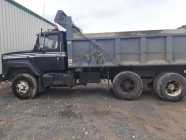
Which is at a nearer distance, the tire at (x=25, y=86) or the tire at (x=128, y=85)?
the tire at (x=128, y=85)

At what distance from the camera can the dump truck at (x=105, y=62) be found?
7820 mm

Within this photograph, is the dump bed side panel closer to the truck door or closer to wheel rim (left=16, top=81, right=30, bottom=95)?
the truck door

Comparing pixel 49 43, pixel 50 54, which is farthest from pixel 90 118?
pixel 49 43

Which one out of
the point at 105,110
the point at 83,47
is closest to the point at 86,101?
the point at 105,110

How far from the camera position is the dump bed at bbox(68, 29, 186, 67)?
307 inches

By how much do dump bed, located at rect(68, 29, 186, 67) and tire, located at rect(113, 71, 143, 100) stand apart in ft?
1.42

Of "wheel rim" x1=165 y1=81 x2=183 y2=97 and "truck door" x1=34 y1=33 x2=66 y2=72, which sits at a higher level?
"truck door" x1=34 y1=33 x2=66 y2=72

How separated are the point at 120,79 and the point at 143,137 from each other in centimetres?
359

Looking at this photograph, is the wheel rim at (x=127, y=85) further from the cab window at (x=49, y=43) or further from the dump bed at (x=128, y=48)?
the cab window at (x=49, y=43)

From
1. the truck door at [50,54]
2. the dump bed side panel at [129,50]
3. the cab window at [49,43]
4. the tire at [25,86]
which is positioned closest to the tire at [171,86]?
the dump bed side panel at [129,50]

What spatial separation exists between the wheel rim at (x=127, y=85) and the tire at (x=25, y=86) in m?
3.14

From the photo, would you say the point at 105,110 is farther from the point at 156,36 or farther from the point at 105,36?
the point at 156,36

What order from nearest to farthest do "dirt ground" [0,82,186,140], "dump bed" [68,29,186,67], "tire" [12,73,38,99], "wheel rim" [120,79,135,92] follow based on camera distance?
"dirt ground" [0,82,186,140]
"dump bed" [68,29,186,67]
"wheel rim" [120,79,135,92]
"tire" [12,73,38,99]

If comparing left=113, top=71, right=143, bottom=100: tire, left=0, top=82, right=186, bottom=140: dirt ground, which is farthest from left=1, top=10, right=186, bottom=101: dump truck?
left=0, top=82, right=186, bottom=140: dirt ground
